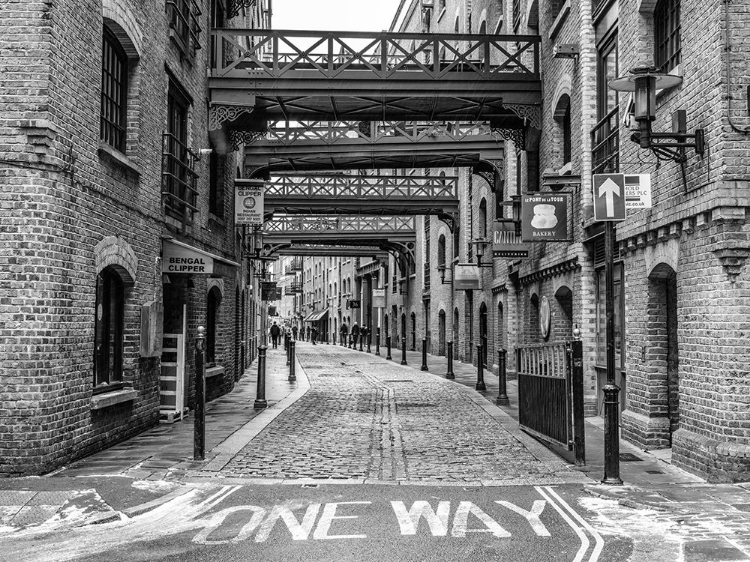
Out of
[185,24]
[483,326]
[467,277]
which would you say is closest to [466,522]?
[185,24]

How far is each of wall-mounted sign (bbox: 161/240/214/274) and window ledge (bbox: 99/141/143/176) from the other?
5.37 feet

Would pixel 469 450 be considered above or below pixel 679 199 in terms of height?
below

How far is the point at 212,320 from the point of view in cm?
1678

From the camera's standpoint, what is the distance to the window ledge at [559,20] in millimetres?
13930

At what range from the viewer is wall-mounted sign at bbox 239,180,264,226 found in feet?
57.1

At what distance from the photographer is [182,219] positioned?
13320 mm

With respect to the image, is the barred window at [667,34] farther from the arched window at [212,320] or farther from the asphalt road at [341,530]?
the arched window at [212,320]

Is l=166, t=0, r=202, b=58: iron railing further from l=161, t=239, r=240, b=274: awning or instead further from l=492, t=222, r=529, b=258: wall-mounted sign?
l=492, t=222, r=529, b=258: wall-mounted sign

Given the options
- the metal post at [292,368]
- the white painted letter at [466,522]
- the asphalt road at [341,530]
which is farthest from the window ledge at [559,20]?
the metal post at [292,368]

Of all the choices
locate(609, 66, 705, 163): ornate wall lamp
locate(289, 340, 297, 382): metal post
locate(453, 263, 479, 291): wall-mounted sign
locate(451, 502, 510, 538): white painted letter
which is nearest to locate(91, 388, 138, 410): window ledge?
locate(451, 502, 510, 538): white painted letter

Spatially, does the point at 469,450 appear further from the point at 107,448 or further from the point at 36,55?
the point at 36,55

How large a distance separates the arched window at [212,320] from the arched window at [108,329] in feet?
18.6

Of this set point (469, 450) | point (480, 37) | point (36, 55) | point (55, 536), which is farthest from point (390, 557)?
point (480, 37)

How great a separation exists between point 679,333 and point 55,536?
261 inches
